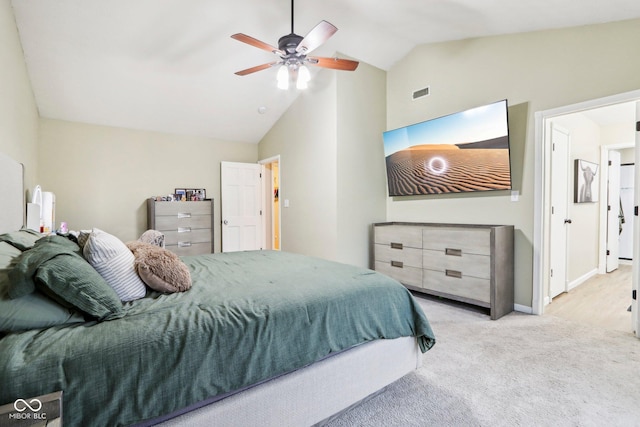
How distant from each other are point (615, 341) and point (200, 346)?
3.16m

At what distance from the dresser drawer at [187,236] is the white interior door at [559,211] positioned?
15.2ft

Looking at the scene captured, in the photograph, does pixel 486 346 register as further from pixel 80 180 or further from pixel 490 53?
pixel 80 180

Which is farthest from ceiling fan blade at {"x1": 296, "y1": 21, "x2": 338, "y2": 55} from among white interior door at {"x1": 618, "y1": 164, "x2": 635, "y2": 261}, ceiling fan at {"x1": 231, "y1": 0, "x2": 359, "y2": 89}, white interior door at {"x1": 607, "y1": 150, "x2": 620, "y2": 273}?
white interior door at {"x1": 618, "y1": 164, "x2": 635, "y2": 261}

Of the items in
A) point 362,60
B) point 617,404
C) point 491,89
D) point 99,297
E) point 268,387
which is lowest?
point 617,404

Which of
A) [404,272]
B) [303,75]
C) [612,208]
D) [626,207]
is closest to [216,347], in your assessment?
[303,75]

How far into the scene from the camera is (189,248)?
4715 mm

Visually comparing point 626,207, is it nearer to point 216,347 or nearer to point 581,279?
point 581,279

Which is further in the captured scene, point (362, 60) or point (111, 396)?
point (362, 60)

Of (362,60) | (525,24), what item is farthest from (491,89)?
(362,60)

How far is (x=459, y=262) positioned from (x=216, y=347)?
272 cm

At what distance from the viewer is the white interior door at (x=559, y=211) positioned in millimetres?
3348

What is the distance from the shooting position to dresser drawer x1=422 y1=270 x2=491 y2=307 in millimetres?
2971

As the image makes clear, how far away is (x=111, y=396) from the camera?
3.17ft

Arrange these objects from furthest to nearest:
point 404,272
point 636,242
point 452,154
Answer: point 404,272 < point 452,154 < point 636,242
